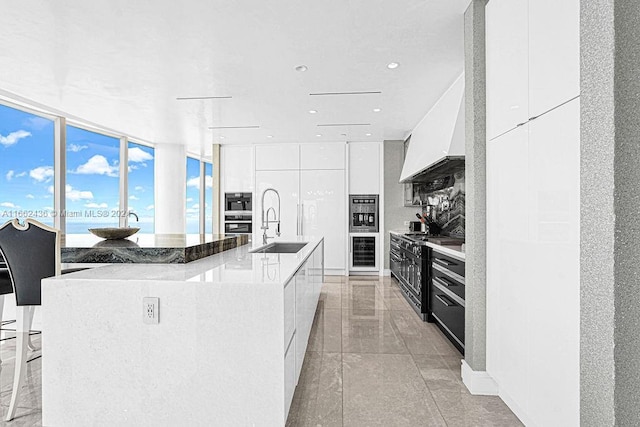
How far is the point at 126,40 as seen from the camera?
113 inches

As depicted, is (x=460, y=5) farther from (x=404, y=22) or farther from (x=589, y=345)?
(x=589, y=345)

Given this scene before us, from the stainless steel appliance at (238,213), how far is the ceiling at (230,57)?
79.5 inches

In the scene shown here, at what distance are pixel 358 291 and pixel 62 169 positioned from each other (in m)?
4.48

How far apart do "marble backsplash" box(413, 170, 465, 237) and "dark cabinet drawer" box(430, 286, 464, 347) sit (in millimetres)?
1069

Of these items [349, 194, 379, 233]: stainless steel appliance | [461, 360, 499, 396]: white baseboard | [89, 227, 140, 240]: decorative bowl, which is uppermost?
[349, 194, 379, 233]: stainless steel appliance

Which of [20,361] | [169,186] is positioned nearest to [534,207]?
[20,361]

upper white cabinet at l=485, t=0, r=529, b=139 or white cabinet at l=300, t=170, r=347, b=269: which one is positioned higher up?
upper white cabinet at l=485, t=0, r=529, b=139

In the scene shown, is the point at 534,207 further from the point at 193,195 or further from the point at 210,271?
the point at 193,195

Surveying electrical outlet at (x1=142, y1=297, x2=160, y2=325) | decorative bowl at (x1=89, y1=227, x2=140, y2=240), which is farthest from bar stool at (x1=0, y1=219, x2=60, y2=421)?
electrical outlet at (x1=142, y1=297, x2=160, y2=325)

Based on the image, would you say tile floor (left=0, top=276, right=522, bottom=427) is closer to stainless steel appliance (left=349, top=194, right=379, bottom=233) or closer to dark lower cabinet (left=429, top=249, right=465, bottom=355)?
dark lower cabinet (left=429, top=249, right=465, bottom=355)

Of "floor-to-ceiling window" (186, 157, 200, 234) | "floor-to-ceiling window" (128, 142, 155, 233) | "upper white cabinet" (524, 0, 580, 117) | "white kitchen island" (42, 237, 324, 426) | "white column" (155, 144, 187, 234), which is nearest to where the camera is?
"upper white cabinet" (524, 0, 580, 117)

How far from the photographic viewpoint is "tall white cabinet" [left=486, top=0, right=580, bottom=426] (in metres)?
1.46

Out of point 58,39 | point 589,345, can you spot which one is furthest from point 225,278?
point 58,39

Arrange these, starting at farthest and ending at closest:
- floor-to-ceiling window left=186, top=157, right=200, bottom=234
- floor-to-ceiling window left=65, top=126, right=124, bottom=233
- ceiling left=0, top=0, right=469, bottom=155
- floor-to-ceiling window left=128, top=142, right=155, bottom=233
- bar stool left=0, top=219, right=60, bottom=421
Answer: floor-to-ceiling window left=186, top=157, right=200, bottom=234
floor-to-ceiling window left=128, top=142, right=155, bottom=233
floor-to-ceiling window left=65, top=126, right=124, bottom=233
ceiling left=0, top=0, right=469, bottom=155
bar stool left=0, top=219, right=60, bottom=421
